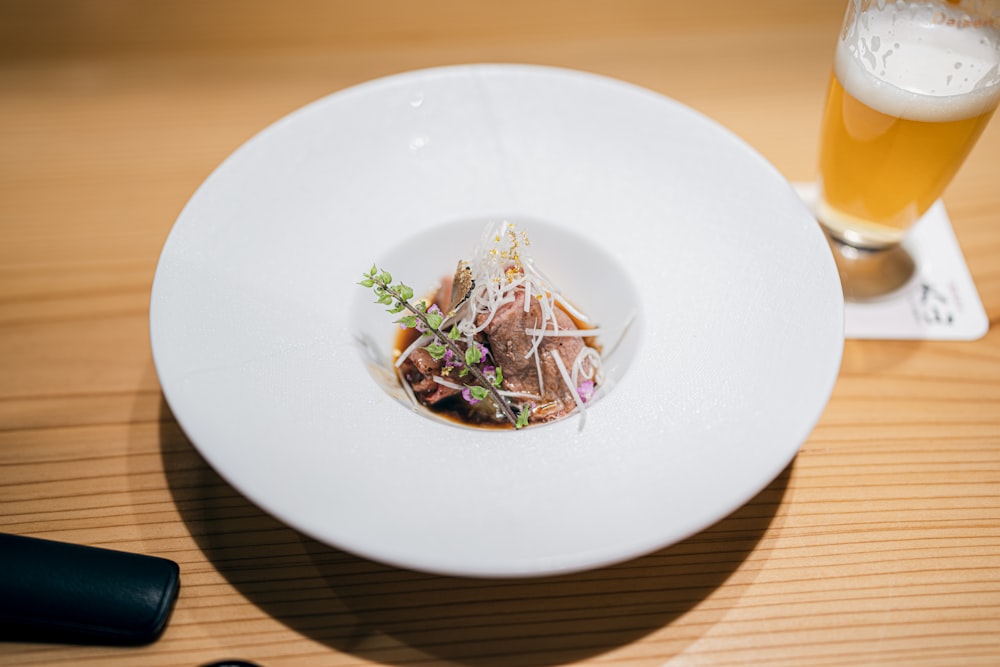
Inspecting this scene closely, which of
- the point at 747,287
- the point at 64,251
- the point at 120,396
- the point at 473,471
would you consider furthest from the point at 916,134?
the point at 64,251

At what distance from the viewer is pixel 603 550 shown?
3.30ft

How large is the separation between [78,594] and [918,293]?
1.76 meters

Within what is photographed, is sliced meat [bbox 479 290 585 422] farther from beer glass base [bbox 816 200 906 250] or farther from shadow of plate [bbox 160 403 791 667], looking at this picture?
beer glass base [bbox 816 200 906 250]

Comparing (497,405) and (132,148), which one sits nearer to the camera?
(497,405)

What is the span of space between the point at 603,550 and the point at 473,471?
0.24m

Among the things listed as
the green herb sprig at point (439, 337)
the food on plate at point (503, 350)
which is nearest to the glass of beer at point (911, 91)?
the food on plate at point (503, 350)

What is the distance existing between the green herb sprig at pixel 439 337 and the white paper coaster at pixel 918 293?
0.79m

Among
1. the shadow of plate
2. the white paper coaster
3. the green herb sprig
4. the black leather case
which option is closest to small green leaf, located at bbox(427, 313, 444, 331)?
the green herb sprig

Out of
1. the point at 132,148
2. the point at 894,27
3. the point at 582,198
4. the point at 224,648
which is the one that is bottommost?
the point at 224,648

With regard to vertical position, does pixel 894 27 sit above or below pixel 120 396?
above

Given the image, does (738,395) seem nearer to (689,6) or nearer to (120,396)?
(120,396)

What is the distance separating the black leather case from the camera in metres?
1.09

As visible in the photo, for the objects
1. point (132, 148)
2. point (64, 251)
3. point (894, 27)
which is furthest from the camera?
point (132, 148)

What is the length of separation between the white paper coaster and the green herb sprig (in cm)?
79
